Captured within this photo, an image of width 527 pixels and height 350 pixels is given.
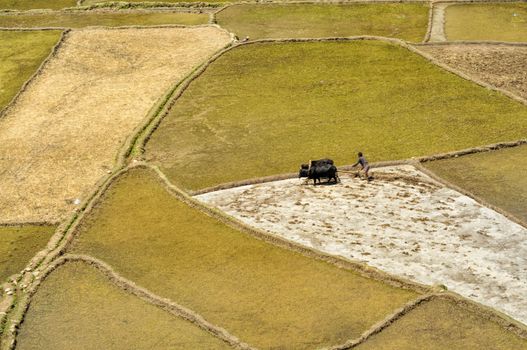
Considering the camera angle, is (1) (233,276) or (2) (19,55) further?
(2) (19,55)

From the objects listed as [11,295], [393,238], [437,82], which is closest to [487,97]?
[437,82]

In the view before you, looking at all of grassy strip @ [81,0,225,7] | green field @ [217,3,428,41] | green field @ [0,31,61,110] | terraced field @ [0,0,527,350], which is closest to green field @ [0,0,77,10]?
grassy strip @ [81,0,225,7]

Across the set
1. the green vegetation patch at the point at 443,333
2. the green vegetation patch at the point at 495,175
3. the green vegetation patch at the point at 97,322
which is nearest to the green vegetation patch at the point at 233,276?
the green vegetation patch at the point at 443,333

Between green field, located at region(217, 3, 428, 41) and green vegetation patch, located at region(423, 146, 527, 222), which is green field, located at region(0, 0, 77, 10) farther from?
green vegetation patch, located at region(423, 146, 527, 222)

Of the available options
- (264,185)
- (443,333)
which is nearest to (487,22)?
(264,185)

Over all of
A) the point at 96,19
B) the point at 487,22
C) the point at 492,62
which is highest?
the point at 487,22

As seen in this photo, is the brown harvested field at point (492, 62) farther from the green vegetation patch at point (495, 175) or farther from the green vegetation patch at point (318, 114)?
the green vegetation patch at point (495, 175)

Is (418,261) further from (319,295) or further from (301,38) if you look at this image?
(301,38)

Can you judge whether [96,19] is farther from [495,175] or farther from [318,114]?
[495,175]
